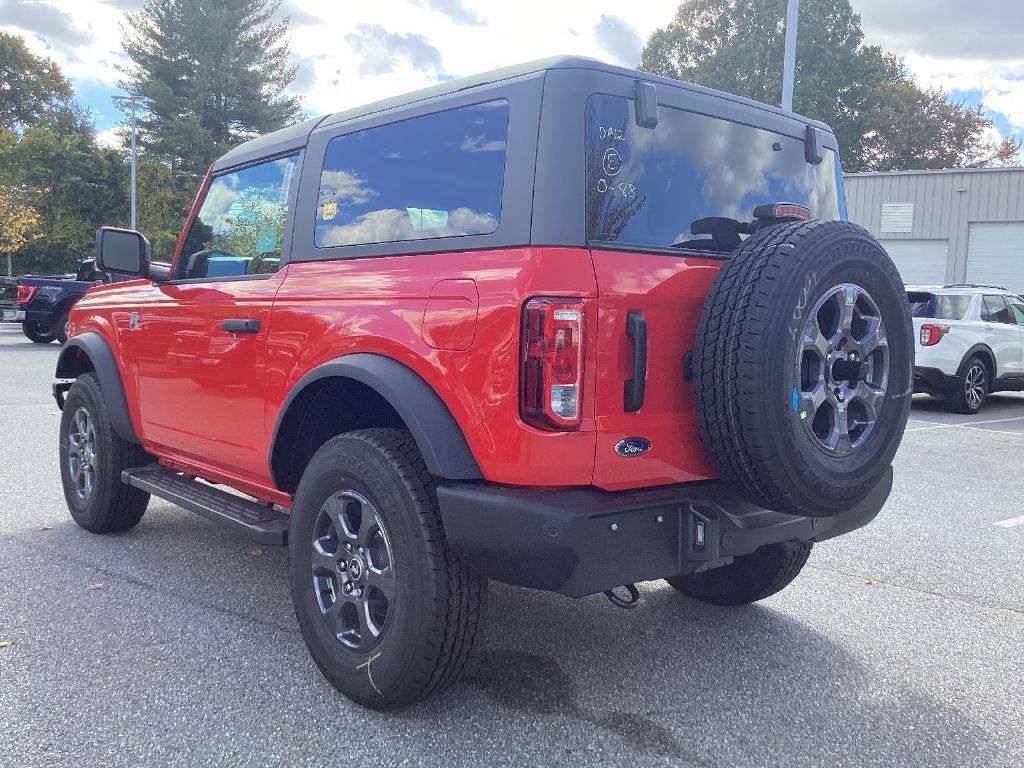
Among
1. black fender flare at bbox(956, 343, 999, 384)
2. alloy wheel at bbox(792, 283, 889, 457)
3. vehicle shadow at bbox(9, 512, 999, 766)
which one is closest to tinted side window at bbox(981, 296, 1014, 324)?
black fender flare at bbox(956, 343, 999, 384)

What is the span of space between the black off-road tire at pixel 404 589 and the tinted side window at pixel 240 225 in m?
1.12

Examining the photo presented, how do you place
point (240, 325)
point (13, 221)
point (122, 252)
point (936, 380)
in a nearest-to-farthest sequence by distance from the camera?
point (240, 325)
point (122, 252)
point (936, 380)
point (13, 221)

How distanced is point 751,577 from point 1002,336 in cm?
973

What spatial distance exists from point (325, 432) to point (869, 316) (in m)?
1.92

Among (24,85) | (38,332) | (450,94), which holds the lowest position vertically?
(38,332)

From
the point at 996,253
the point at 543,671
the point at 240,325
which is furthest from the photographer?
the point at 996,253

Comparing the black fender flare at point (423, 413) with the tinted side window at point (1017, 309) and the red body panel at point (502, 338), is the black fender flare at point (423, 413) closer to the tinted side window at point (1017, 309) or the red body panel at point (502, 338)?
the red body panel at point (502, 338)

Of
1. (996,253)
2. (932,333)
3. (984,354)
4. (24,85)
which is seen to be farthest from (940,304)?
(24,85)

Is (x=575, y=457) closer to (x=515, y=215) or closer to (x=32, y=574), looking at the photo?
(x=515, y=215)

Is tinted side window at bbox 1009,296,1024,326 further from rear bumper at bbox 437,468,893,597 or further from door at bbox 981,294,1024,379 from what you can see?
rear bumper at bbox 437,468,893,597

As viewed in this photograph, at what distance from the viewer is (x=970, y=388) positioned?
11516 millimetres

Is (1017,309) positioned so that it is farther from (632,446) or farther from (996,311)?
(632,446)

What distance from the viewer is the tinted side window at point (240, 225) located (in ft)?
12.4

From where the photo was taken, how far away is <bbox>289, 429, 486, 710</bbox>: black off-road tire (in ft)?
8.87
